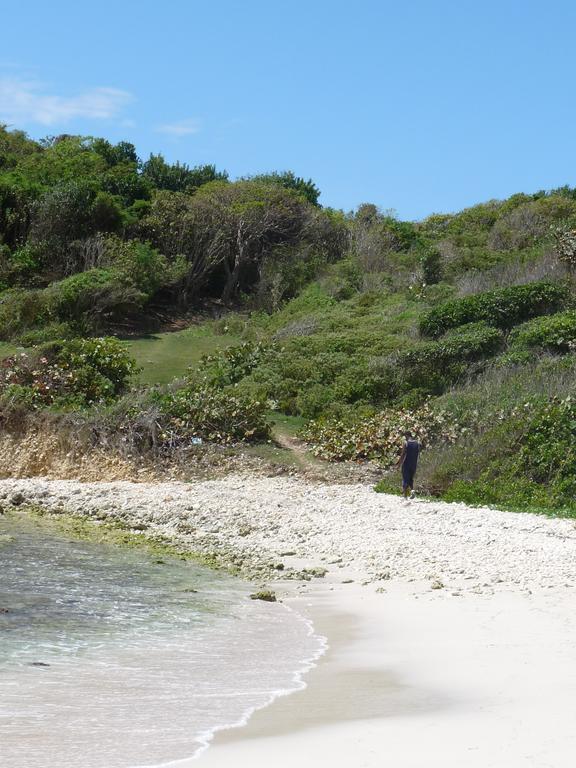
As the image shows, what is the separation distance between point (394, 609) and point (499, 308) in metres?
19.7

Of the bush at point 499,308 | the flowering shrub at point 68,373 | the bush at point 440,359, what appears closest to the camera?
the flowering shrub at point 68,373

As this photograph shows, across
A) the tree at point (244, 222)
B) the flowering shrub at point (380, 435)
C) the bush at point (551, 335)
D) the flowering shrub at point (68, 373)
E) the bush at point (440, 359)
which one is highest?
the tree at point (244, 222)

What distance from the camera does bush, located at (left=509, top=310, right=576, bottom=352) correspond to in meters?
25.7

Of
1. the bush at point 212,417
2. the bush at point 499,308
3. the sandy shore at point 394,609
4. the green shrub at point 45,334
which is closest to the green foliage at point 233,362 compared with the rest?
the bush at point 212,417

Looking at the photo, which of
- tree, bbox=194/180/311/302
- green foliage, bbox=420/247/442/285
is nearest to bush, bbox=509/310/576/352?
green foliage, bbox=420/247/442/285

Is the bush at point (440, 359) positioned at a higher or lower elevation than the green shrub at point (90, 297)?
lower

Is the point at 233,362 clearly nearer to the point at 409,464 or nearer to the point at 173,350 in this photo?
the point at 173,350

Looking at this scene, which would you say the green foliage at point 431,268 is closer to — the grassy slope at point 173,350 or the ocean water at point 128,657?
the grassy slope at point 173,350

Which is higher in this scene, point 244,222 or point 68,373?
point 244,222

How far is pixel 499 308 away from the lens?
2850cm

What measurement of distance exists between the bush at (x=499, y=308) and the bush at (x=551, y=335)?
5.37 feet

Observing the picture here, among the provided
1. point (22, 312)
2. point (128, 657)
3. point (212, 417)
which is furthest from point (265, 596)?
point (22, 312)

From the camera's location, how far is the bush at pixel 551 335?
25.7 m

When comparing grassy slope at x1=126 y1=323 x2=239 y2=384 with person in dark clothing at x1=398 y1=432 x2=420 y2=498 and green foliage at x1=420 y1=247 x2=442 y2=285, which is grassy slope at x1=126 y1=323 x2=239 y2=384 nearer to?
green foliage at x1=420 y1=247 x2=442 y2=285
